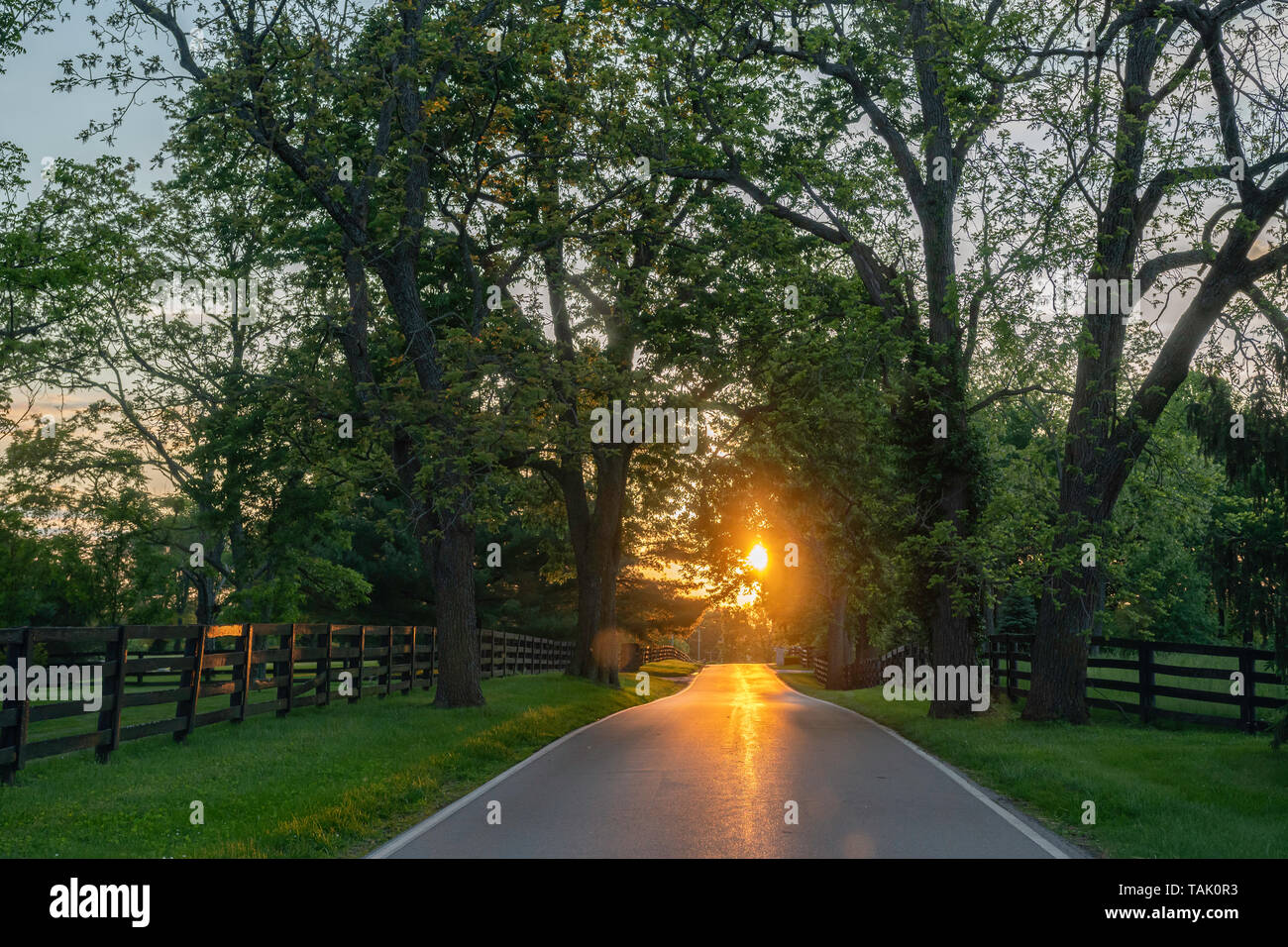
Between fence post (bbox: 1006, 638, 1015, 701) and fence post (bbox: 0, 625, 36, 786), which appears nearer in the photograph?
fence post (bbox: 0, 625, 36, 786)

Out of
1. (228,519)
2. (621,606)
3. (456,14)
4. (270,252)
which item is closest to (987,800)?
(456,14)

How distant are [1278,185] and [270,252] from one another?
20.8m

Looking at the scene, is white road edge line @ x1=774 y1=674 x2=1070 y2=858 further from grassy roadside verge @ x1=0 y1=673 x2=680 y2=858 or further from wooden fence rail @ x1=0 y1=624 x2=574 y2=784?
Result: wooden fence rail @ x1=0 y1=624 x2=574 y2=784

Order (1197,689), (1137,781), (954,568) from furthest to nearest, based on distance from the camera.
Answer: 1. (954,568)
2. (1197,689)
3. (1137,781)

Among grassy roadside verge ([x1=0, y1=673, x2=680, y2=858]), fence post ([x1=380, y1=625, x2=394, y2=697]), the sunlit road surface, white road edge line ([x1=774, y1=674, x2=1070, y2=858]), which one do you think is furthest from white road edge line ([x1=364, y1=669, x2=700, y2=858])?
fence post ([x1=380, y1=625, x2=394, y2=697])

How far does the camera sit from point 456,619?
63.5ft

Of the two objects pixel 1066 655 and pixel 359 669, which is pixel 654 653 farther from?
pixel 1066 655

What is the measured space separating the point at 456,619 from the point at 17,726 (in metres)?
9.83

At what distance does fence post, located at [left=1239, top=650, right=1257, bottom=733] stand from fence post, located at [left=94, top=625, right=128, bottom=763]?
15542mm

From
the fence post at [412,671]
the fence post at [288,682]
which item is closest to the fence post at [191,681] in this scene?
the fence post at [288,682]

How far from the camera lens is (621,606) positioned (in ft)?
183

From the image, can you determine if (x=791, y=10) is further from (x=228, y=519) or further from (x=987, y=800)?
(x=228, y=519)

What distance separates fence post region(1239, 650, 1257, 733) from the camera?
1581 centimetres

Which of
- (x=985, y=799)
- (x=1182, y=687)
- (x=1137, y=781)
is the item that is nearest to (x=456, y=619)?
(x=985, y=799)
